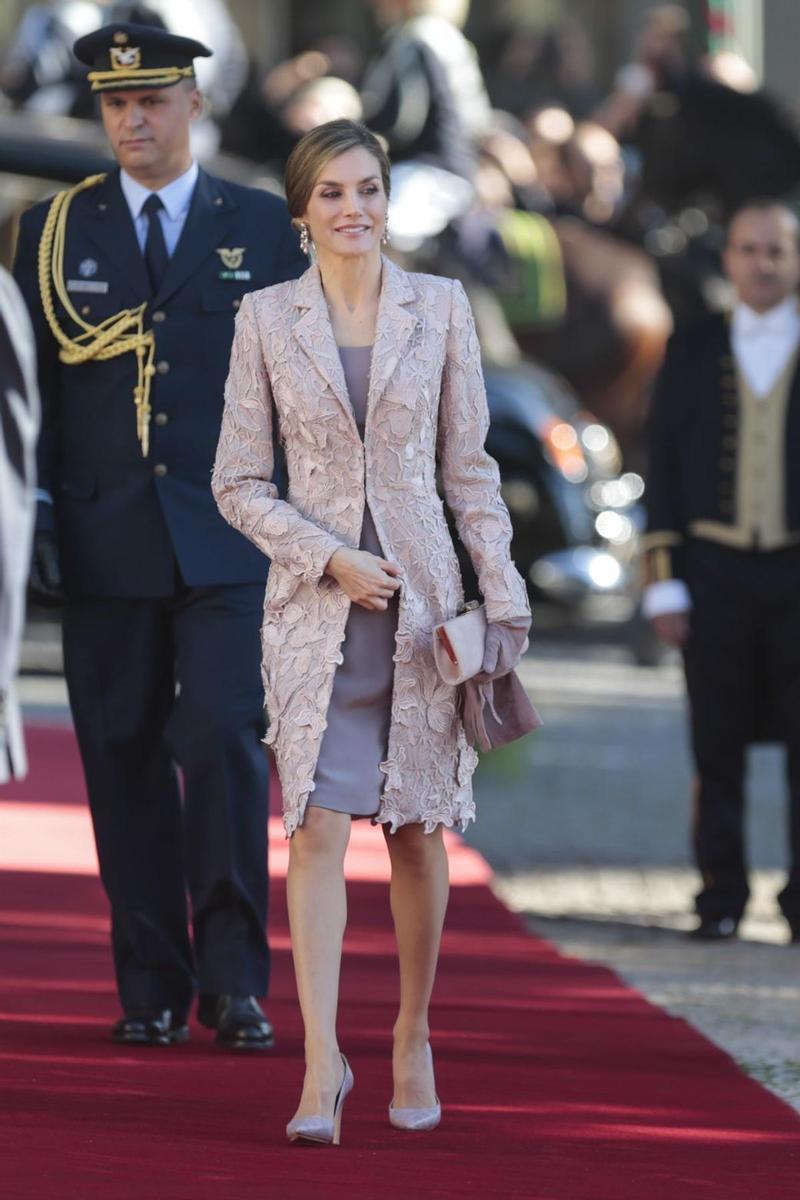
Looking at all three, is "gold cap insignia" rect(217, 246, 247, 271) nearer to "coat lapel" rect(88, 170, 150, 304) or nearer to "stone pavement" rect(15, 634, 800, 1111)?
"coat lapel" rect(88, 170, 150, 304)

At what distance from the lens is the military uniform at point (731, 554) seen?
23.7 ft

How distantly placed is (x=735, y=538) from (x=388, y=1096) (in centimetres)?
279

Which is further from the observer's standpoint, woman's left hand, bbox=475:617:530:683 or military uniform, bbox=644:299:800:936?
military uniform, bbox=644:299:800:936

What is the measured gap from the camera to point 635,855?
28.7ft

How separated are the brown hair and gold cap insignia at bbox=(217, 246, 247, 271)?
2.44ft

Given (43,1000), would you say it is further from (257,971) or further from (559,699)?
(559,699)

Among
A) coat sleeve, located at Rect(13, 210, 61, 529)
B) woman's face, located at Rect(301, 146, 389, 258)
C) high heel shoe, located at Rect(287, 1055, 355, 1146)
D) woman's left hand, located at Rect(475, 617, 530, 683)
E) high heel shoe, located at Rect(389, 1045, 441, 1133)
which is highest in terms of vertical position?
woman's face, located at Rect(301, 146, 389, 258)

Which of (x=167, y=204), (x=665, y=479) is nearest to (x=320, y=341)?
(x=167, y=204)

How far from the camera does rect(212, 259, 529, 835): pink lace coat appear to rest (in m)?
4.46

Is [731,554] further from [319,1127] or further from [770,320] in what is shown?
[319,1127]

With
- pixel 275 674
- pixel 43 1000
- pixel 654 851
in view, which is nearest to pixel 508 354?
pixel 654 851

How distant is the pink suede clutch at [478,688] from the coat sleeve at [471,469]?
0.07 metres

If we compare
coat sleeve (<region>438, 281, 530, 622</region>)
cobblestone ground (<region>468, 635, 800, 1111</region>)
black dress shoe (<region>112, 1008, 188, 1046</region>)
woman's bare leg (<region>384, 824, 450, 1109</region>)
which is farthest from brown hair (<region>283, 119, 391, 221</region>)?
cobblestone ground (<region>468, 635, 800, 1111</region>)

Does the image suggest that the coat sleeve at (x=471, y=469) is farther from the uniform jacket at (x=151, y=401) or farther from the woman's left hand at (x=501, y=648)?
the uniform jacket at (x=151, y=401)
